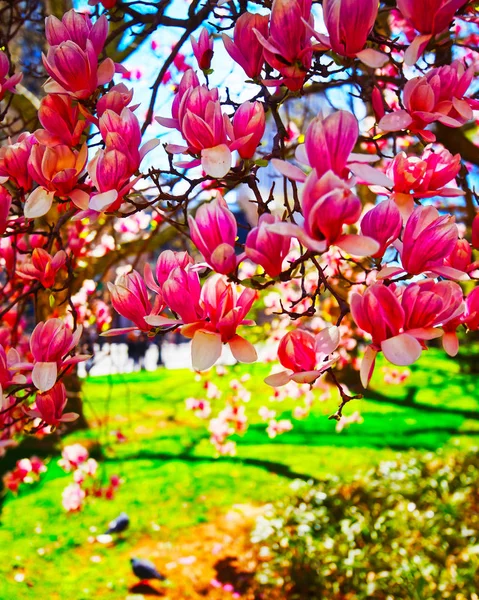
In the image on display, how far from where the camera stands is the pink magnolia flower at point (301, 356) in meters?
0.85

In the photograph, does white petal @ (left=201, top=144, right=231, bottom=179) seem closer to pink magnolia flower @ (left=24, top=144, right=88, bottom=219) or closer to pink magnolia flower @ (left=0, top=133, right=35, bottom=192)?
pink magnolia flower @ (left=24, top=144, right=88, bottom=219)

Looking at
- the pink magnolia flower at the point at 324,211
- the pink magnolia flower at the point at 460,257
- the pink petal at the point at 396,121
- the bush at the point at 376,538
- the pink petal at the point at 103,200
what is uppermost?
the pink petal at the point at 396,121

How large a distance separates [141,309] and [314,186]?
0.38 m

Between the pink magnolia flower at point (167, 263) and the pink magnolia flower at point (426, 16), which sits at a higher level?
the pink magnolia flower at point (426, 16)

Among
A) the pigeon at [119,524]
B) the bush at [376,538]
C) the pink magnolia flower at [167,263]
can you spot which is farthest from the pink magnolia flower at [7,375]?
the pigeon at [119,524]

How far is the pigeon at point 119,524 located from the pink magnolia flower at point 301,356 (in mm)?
3916

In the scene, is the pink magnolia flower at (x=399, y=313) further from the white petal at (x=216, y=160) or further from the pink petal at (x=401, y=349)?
the white petal at (x=216, y=160)

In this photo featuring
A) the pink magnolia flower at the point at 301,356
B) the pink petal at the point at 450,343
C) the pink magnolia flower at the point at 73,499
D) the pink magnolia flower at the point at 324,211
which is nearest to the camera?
the pink magnolia flower at the point at 324,211

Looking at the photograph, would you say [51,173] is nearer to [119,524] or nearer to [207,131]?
[207,131]

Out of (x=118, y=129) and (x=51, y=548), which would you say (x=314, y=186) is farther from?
(x=51, y=548)

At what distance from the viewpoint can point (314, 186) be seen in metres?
0.67

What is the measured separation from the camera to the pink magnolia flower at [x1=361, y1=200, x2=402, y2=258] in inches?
31.7

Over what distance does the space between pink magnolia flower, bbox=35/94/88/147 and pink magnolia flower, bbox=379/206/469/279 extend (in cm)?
54

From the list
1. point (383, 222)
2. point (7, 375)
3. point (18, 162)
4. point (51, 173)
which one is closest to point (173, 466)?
point (7, 375)
